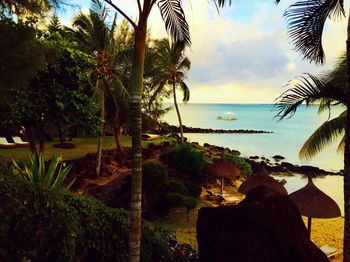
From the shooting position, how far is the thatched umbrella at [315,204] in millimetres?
9578

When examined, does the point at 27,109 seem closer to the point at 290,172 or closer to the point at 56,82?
the point at 56,82

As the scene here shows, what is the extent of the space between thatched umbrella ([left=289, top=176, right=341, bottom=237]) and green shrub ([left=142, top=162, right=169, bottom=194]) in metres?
4.99

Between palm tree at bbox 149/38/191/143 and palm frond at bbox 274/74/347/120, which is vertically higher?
palm tree at bbox 149/38/191/143

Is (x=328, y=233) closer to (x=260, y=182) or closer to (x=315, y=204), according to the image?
(x=260, y=182)

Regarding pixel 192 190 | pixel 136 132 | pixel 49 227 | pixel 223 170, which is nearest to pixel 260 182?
pixel 192 190

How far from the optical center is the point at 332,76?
46.1 feet

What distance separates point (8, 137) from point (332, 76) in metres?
16.6

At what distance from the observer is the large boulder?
5648 millimetres

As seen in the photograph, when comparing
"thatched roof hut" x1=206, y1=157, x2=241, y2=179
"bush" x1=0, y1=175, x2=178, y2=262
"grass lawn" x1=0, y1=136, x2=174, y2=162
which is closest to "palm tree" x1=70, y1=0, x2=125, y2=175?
"grass lawn" x1=0, y1=136, x2=174, y2=162

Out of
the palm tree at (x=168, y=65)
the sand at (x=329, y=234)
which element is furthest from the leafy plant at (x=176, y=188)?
the palm tree at (x=168, y=65)

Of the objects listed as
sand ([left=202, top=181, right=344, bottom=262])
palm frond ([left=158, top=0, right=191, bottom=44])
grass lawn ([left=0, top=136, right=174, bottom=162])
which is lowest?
sand ([left=202, top=181, right=344, bottom=262])

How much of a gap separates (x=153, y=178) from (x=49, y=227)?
26.4 ft

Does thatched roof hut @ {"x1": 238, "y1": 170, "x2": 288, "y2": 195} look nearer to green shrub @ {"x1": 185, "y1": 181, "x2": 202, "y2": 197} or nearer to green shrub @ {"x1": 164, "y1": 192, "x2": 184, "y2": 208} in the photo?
green shrub @ {"x1": 164, "y1": 192, "x2": 184, "y2": 208}

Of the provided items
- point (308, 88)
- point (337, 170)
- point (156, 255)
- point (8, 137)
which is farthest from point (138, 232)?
point (337, 170)
